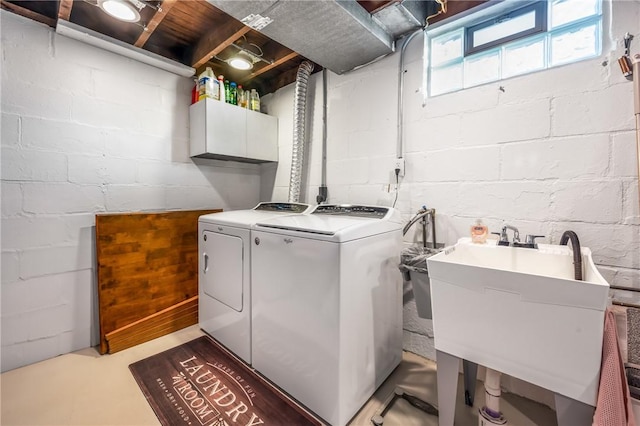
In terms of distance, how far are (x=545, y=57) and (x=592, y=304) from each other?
1.43m

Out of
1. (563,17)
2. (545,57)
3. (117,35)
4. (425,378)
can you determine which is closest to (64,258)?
(117,35)

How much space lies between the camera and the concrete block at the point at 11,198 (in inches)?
69.2

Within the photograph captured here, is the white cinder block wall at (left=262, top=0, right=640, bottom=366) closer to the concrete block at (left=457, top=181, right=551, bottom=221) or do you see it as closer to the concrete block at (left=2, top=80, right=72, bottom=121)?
the concrete block at (left=457, top=181, right=551, bottom=221)

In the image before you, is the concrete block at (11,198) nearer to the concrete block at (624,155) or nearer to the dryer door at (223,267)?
the dryer door at (223,267)

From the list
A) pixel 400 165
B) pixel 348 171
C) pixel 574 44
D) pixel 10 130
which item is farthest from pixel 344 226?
pixel 10 130

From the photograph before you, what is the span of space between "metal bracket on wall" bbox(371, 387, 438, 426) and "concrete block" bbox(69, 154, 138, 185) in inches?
98.0

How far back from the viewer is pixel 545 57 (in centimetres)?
153

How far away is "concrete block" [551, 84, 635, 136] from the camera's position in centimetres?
128

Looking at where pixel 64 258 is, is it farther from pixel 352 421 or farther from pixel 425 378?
pixel 425 378

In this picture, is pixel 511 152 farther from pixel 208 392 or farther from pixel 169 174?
pixel 169 174

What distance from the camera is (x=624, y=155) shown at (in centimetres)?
129

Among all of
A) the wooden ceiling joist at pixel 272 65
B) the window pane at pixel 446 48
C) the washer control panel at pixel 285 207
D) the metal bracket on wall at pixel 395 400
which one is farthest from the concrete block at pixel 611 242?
the wooden ceiling joist at pixel 272 65

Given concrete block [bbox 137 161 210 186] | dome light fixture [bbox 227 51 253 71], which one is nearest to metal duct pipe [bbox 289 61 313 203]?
dome light fixture [bbox 227 51 253 71]

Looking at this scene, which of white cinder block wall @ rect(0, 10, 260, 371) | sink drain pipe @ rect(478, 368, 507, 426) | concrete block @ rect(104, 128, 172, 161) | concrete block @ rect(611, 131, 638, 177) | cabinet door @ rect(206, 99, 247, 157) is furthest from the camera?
cabinet door @ rect(206, 99, 247, 157)
